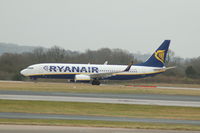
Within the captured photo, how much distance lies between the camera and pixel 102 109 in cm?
2542

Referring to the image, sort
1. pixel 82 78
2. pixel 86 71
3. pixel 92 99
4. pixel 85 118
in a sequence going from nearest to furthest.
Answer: pixel 85 118 < pixel 92 99 < pixel 82 78 < pixel 86 71

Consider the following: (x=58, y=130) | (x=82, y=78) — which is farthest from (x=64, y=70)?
(x=58, y=130)

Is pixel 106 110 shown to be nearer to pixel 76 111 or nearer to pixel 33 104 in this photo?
pixel 76 111

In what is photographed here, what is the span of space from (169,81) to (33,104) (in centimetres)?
4619

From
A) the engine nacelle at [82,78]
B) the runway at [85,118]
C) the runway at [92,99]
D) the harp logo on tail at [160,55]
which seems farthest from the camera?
the harp logo on tail at [160,55]

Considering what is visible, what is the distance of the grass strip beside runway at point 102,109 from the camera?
23516 millimetres

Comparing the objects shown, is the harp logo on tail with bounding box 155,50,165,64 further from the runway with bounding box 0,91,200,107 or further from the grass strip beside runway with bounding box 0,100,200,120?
the grass strip beside runway with bounding box 0,100,200,120

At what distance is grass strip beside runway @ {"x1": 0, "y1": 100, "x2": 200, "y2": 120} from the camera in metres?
23.5

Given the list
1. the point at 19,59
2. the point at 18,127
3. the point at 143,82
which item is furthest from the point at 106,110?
the point at 19,59

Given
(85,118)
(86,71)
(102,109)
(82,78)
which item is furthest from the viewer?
(86,71)

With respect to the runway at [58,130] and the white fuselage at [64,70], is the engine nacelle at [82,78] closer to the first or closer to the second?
the white fuselage at [64,70]

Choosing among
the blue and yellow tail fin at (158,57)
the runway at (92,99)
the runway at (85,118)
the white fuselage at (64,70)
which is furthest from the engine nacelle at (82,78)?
the runway at (85,118)

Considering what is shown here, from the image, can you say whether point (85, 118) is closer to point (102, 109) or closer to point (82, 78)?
point (102, 109)

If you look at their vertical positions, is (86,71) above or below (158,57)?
below
